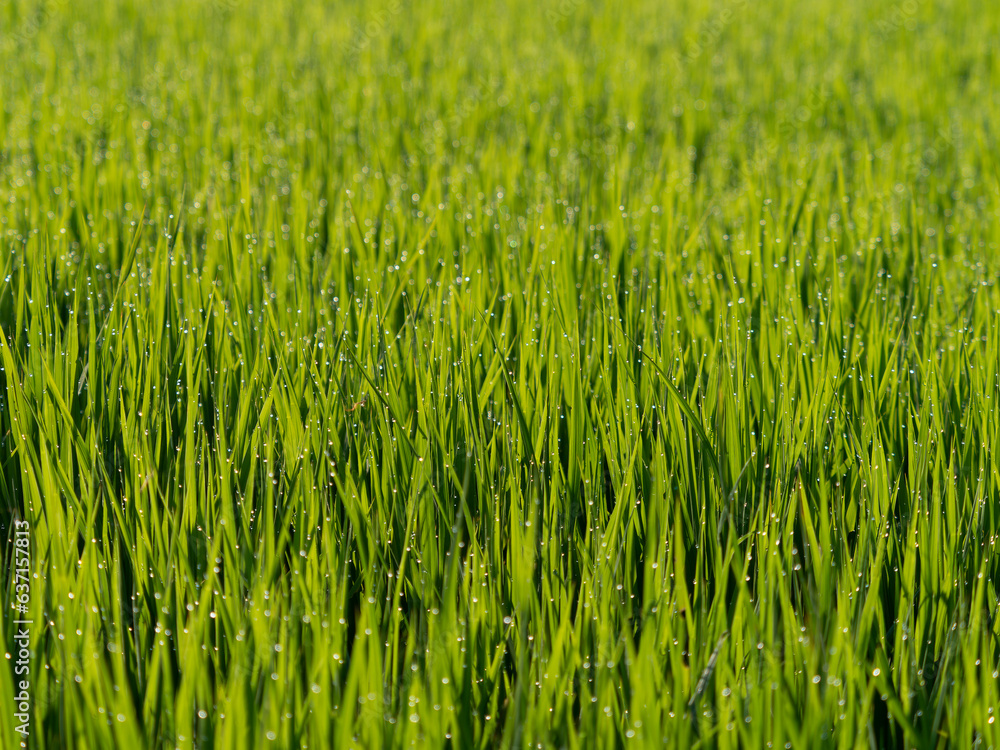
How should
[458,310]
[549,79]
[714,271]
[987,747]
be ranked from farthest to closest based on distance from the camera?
[549,79] < [714,271] < [458,310] < [987,747]

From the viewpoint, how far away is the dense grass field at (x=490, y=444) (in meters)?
0.99

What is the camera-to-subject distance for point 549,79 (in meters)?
3.71

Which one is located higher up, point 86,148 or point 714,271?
point 86,148

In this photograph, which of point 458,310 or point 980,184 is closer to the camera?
point 458,310

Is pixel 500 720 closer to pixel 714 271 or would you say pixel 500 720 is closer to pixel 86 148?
pixel 714 271

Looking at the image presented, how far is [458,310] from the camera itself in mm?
1857

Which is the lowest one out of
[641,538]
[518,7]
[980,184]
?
[641,538]

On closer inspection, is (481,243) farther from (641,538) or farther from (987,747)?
(987,747)

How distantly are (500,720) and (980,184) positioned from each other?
2415 mm

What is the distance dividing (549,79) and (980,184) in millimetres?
1744

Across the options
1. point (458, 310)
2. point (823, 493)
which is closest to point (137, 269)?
point (458, 310)

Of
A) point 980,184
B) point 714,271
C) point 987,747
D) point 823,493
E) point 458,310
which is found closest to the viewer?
point 987,747

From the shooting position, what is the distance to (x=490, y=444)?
4.47ft

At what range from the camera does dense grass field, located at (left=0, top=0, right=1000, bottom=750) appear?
3.25 feet
